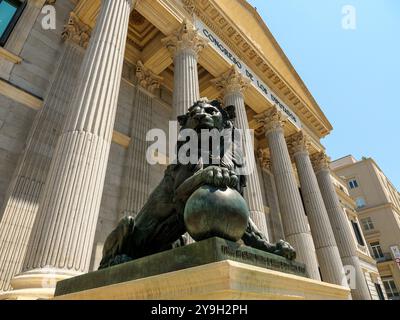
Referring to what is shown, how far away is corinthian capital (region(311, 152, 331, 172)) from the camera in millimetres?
20609

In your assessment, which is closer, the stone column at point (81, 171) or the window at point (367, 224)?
the stone column at point (81, 171)

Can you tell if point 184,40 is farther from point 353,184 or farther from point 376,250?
point 353,184

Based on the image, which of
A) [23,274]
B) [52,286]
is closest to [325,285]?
[52,286]

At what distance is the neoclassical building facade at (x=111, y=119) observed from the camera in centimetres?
551

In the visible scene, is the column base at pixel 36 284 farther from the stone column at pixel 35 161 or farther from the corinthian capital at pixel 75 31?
the corinthian capital at pixel 75 31

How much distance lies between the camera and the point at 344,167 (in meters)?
47.9

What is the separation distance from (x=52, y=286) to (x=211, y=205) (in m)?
3.60

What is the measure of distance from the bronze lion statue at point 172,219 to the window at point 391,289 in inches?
1708

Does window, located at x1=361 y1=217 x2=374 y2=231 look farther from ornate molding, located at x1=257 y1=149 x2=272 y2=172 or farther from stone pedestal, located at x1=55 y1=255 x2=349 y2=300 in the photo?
stone pedestal, located at x1=55 y1=255 x2=349 y2=300

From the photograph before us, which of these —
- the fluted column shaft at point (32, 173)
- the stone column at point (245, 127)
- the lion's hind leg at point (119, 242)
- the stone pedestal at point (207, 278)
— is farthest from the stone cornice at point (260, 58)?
the stone pedestal at point (207, 278)

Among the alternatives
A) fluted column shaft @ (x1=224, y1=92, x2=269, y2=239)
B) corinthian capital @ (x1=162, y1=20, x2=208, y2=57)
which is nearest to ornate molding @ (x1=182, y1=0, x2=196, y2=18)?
corinthian capital @ (x1=162, y1=20, x2=208, y2=57)

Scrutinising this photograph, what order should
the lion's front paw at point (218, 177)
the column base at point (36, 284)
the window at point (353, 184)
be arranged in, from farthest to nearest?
the window at point (353, 184), the column base at point (36, 284), the lion's front paw at point (218, 177)

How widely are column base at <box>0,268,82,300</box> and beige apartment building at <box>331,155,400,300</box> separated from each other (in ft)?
133

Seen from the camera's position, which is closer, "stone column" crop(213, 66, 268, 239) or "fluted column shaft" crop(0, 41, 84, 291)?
"fluted column shaft" crop(0, 41, 84, 291)
